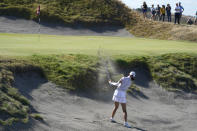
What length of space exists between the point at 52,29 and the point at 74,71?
22045 millimetres

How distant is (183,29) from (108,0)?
34.0ft

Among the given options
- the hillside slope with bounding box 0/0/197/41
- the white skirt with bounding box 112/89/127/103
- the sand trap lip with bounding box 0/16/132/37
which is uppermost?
the hillside slope with bounding box 0/0/197/41

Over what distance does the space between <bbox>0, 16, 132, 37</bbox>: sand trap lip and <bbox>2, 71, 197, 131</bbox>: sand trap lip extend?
20046 mm

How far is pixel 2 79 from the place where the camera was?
48.4ft

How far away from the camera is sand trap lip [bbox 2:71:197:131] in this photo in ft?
47.4

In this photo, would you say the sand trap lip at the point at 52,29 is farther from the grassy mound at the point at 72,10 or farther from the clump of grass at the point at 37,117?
the clump of grass at the point at 37,117

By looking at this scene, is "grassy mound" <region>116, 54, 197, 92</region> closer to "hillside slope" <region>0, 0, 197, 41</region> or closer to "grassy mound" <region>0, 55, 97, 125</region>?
"grassy mound" <region>0, 55, 97, 125</region>

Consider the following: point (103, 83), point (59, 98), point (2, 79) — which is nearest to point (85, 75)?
point (103, 83)

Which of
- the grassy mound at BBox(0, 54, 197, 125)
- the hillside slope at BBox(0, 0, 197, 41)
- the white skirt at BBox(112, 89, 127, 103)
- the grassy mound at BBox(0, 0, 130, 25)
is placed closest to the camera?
the grassy mound at BBox(0, 54, 197, 125)

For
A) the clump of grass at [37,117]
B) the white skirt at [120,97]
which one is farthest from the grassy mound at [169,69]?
the clump of grass at [37,117]

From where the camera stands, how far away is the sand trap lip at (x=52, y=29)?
37.8 m

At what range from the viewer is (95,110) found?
16.6m

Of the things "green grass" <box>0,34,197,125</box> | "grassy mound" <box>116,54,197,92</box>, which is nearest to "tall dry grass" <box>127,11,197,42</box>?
"green grass" <box>0,34,197,125</box>

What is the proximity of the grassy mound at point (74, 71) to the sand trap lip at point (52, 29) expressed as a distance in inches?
713
